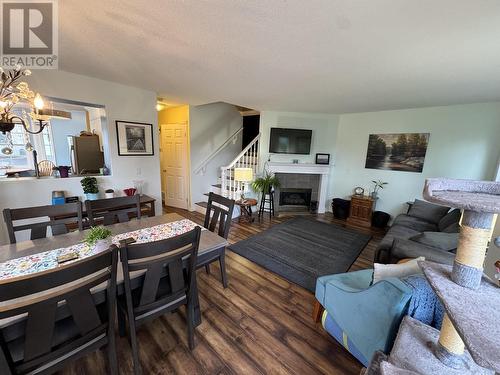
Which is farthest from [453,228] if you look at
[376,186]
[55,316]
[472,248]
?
[55,316]

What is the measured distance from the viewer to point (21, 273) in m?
1.19

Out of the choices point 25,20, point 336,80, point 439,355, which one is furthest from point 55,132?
point 439,355

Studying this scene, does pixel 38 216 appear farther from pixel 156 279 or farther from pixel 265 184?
pixel 265 184

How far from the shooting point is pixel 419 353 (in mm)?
966

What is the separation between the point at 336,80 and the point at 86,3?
97.4 inches

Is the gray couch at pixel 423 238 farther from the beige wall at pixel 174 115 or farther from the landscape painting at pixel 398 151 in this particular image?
the beige wall at pixel 174 115

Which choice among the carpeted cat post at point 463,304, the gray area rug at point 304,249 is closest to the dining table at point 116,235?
the gray area rug at point 304,249

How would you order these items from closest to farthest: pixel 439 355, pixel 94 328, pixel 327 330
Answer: pixel 439 355
pixel 94 328
pixel 327 330

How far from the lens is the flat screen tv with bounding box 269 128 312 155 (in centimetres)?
475

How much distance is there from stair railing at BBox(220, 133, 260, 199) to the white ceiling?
1.80 metres

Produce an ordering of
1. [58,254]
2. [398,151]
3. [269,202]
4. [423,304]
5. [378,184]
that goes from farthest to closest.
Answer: [269,202]
[378,184]
[398,151]
[58,254]
[423,304]

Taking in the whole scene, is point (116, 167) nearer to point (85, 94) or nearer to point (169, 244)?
point (85, 94)

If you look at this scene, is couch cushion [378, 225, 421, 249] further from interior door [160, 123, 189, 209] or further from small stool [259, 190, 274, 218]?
interior door [160, 123, 189, 209]

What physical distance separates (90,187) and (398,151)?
5515mm
